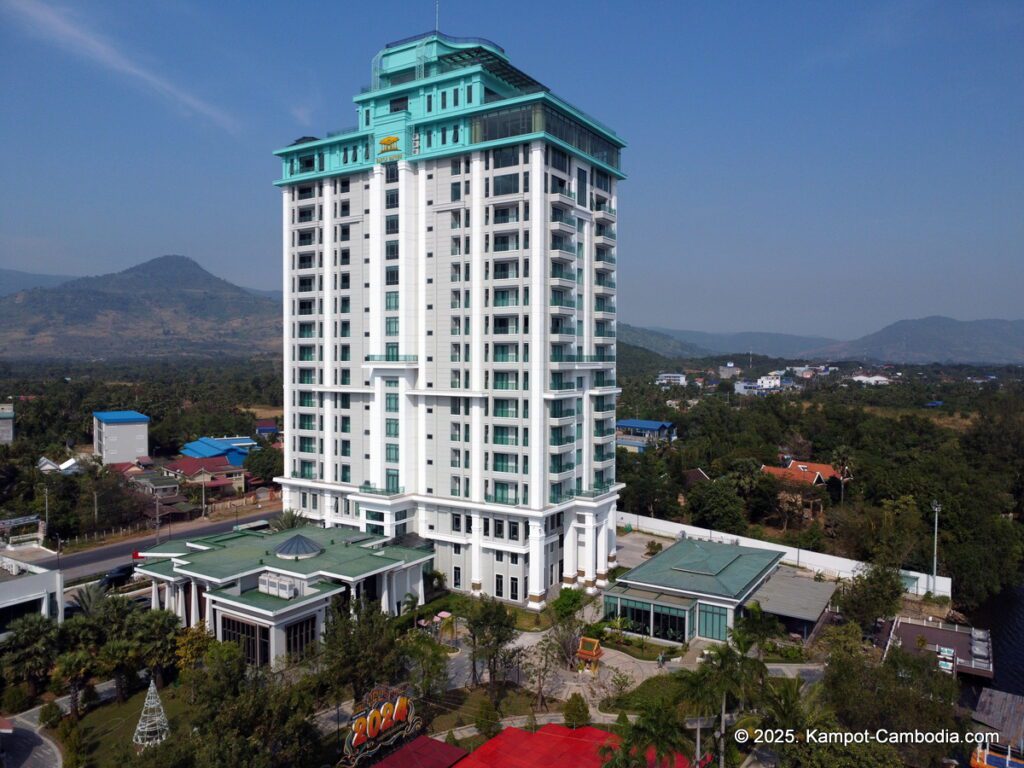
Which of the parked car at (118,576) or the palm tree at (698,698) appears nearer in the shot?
the palm tree at (698,698)

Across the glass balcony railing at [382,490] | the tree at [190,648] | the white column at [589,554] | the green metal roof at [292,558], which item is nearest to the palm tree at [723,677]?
the green metal roof at [292,558]

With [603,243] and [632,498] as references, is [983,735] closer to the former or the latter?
[603,243]

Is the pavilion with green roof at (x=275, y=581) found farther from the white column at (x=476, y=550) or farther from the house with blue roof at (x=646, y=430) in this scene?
the house with blue roof at (x=646, y=430)

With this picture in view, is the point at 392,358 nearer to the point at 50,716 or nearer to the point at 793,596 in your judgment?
the point at 50,716

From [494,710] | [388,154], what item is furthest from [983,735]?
[388,154]

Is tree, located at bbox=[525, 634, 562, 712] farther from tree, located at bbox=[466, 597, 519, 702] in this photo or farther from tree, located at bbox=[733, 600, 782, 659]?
tree, located at bbox=[733, 600, 782, 659]

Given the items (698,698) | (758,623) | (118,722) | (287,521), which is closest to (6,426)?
(287,521)

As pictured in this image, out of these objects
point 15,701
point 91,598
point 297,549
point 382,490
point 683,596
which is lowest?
point 15,701
